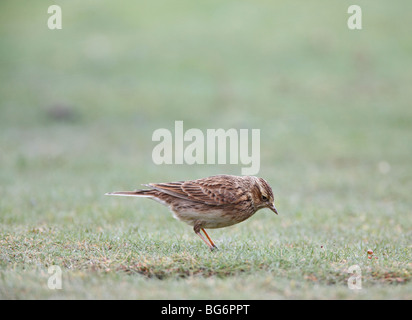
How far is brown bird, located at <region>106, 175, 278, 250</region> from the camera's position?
7.21m

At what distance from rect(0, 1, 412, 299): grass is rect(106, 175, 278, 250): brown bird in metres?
0.39

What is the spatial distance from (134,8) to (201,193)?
23.9 m

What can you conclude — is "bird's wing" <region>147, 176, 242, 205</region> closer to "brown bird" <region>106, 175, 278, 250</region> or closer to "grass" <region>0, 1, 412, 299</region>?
"brown bird" <region>106, 175, 278, 250</region>

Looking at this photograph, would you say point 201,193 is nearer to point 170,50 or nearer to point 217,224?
point 217,224

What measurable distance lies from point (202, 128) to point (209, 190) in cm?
1199

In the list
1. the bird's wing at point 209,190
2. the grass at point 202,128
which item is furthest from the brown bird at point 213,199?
the grass at point 202,128

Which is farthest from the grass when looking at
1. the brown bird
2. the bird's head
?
the bird's head

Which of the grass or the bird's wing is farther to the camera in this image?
the bird's wing

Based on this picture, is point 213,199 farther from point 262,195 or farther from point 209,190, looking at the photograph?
point 262,195

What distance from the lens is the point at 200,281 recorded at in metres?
5.62
